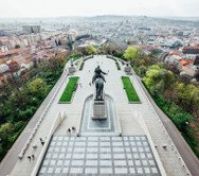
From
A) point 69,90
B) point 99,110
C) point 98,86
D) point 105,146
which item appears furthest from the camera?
point 69,90

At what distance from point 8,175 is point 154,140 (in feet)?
49.1

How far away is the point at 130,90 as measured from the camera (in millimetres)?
41594

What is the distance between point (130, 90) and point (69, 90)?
1013cm

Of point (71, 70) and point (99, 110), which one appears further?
point (71, 70)

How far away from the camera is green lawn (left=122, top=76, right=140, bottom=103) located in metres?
37.8

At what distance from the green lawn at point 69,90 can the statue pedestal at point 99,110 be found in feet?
27.7

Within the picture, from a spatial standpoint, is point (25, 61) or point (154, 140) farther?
point (25, 61)

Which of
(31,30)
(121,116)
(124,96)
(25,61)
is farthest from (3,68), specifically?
(31,30)

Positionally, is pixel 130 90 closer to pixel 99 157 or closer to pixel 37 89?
pixel 37 89

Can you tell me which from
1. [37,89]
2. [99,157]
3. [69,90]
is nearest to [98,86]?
[99,157]

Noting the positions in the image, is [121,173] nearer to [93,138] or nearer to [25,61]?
[93,138]

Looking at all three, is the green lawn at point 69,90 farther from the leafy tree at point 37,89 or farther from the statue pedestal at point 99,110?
the statue pedestal at point 99,110

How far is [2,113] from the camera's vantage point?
35.1 m

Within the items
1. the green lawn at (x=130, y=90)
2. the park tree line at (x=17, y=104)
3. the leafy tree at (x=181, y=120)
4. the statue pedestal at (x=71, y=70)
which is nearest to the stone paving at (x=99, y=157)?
the park tree line at (x=17, y=104)
